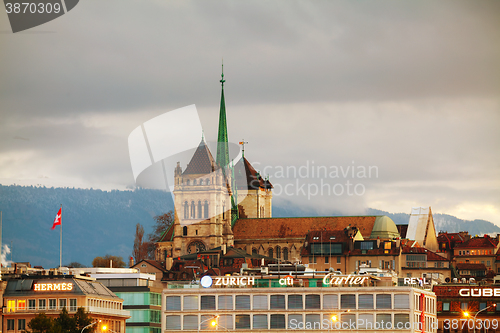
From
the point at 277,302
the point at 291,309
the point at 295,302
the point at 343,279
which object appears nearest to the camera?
the point at 291,309

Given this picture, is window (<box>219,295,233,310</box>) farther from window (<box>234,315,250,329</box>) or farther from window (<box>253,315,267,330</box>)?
window (<box>253,315,267,330</box>)

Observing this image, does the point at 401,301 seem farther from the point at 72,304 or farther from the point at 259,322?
the point at 72,304

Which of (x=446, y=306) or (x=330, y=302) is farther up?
(x=330, y=302)

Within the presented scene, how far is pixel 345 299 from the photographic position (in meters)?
135

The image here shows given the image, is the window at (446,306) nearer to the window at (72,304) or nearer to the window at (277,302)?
the window at (277,302)

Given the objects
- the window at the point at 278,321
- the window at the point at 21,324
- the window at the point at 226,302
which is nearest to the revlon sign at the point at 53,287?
the window at the point at 21,324

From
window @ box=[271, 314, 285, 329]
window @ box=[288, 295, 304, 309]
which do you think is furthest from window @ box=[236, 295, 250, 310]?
window @ box=[288, 295, 304, 309]

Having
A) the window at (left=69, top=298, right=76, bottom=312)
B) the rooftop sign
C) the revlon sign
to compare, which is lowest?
the window at (left=69, top=298, right=76, bottom=312)

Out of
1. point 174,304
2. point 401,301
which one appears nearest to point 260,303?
point 174,304

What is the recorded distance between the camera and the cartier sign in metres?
162

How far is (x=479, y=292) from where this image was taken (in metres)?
163

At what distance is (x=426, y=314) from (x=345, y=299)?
16122 mm

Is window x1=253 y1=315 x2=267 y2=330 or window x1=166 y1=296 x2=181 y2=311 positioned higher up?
window x1=166 y1=296 x2=181 y2=311

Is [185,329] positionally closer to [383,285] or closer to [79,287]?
[79,287]
